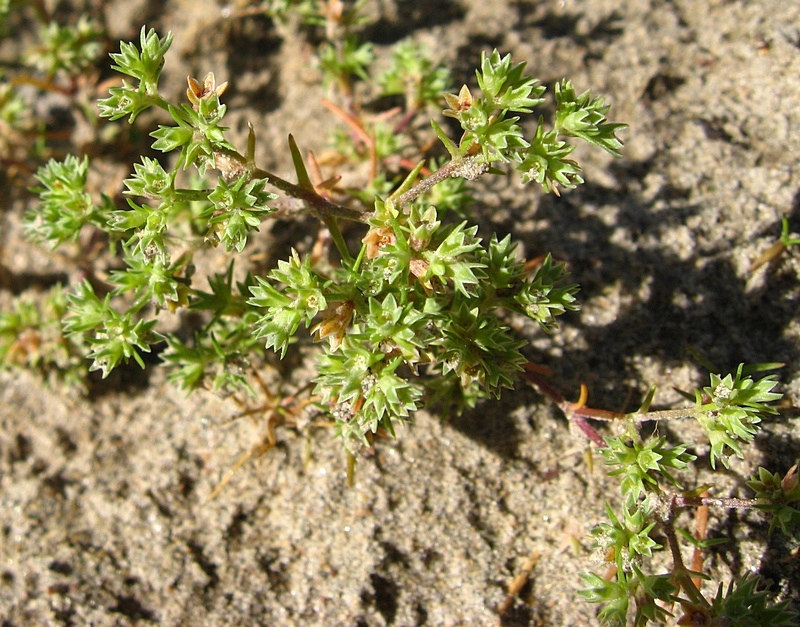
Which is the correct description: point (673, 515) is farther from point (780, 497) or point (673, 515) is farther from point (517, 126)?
point (517, 126)

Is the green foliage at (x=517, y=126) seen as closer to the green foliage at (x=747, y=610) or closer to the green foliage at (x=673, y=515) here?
the green foliage at (x=673, y=515)

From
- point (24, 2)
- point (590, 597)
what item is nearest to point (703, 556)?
point (590, 597)

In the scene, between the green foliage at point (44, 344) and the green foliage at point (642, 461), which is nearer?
the green foliage at point (642, 461)

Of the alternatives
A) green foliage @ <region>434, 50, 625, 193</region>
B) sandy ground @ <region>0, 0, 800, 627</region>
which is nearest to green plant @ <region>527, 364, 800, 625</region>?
sandy ground @ <region>0, 0, 800, 627</region>

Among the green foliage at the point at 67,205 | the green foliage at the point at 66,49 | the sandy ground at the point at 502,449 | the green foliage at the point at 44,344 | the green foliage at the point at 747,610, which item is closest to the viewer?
the green foliage at the point at 747,610

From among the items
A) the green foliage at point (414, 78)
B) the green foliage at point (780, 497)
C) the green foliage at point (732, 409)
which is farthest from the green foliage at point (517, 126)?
the green foliage at point (780, 497)
